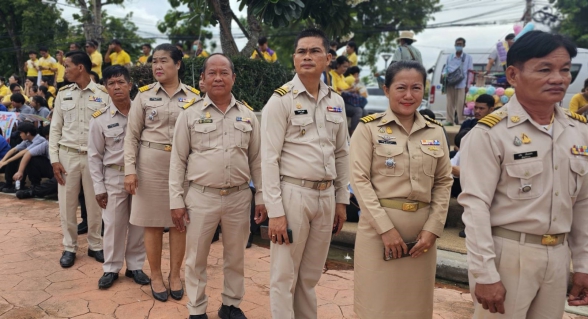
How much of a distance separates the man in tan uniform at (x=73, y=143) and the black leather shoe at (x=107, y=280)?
2.11ft

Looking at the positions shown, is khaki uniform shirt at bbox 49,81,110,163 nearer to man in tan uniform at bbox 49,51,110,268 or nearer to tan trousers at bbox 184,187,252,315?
man in tan uniform at bbox 49,51,110,268

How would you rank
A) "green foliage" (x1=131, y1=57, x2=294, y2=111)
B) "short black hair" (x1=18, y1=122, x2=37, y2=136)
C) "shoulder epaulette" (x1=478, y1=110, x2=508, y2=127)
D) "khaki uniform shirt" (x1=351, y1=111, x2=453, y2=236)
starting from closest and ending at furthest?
"shoulder epaulette" (x1=478, y1=110, x2=508, y2=127), "khaki uniform shirt" (x1=351, y1=111, x2=453, y2=236), "green foliage" (x1=131, y1=57, x2=294, y2=111), "short black hair" (x1=18, y1=122, x2=37, y2=136)

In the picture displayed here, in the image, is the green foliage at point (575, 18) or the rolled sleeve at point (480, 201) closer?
the rolled sleeve at point (480, 201)

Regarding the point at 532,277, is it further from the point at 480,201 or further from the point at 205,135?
the point at 205,135

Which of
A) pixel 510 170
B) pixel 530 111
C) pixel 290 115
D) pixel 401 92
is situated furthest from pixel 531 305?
pixel 290 115

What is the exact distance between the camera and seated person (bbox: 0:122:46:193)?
777 centimetres

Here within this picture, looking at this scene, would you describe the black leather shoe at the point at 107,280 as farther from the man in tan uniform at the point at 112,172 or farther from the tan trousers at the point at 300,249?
the tan trousers at the point at 300,249

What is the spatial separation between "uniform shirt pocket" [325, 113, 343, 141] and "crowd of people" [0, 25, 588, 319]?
1cm

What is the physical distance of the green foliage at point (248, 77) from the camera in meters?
6.70

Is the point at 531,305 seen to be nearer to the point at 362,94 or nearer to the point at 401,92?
the point at 401,92

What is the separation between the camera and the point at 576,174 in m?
2.07

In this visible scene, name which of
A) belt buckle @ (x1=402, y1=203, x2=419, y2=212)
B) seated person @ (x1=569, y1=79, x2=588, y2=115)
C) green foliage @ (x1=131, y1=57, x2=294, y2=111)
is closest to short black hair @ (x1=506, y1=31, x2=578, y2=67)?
belt buckle @ (x1=402, y1=203, x2=419, y2=212)

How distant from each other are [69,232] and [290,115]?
2886 millimetres

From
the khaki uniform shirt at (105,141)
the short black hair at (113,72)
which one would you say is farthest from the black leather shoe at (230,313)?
the short black hair at (113,72)
